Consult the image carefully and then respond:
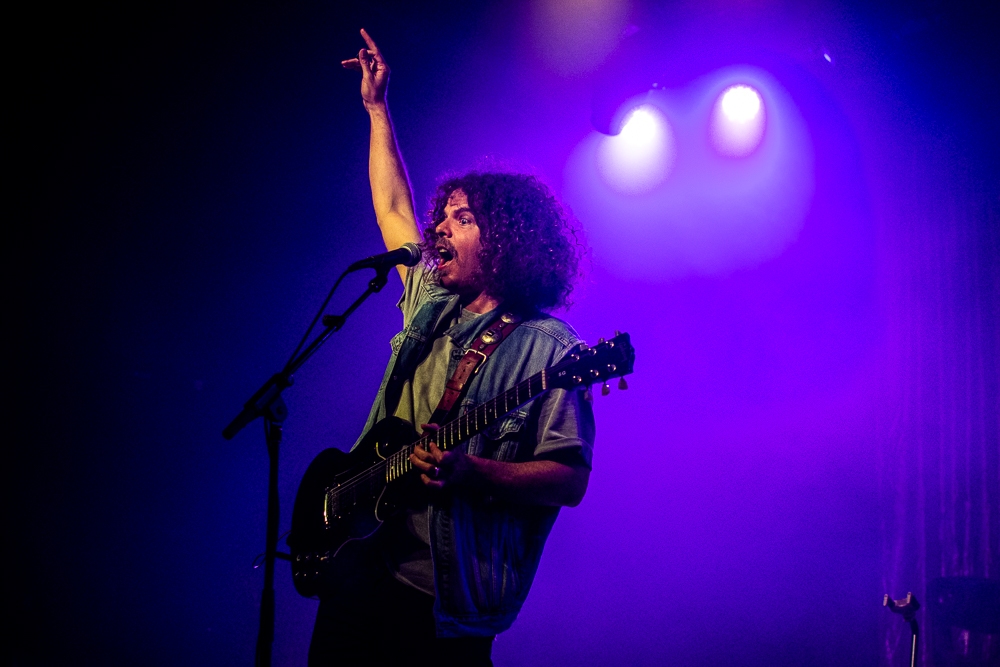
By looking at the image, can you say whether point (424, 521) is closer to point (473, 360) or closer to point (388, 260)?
point (473, 360)

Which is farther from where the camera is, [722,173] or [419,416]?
[722,173]

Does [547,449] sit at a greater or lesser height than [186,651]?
greater

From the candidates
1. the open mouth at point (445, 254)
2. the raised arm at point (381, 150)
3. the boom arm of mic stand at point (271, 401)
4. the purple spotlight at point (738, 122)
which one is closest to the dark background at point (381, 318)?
the purple spotlight at point (738, 122)

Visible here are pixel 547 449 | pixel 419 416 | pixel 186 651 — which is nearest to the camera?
pixel 547 449

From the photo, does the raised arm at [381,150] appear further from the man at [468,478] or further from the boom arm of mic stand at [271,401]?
the boom arm of mic stand at [271,401]

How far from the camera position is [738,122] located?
612cm

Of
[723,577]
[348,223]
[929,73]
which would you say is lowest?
[723,577]

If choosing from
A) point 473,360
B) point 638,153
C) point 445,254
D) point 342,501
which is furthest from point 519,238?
point 638,153

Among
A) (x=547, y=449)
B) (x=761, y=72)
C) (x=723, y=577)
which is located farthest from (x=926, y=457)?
(x=547, y=449)

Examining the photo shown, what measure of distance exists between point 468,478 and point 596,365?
0.50 m

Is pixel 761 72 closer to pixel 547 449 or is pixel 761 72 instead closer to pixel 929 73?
pixel 929 73

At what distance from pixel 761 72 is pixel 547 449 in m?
5.07

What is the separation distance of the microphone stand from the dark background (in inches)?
107

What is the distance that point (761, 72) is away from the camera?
6.01m
